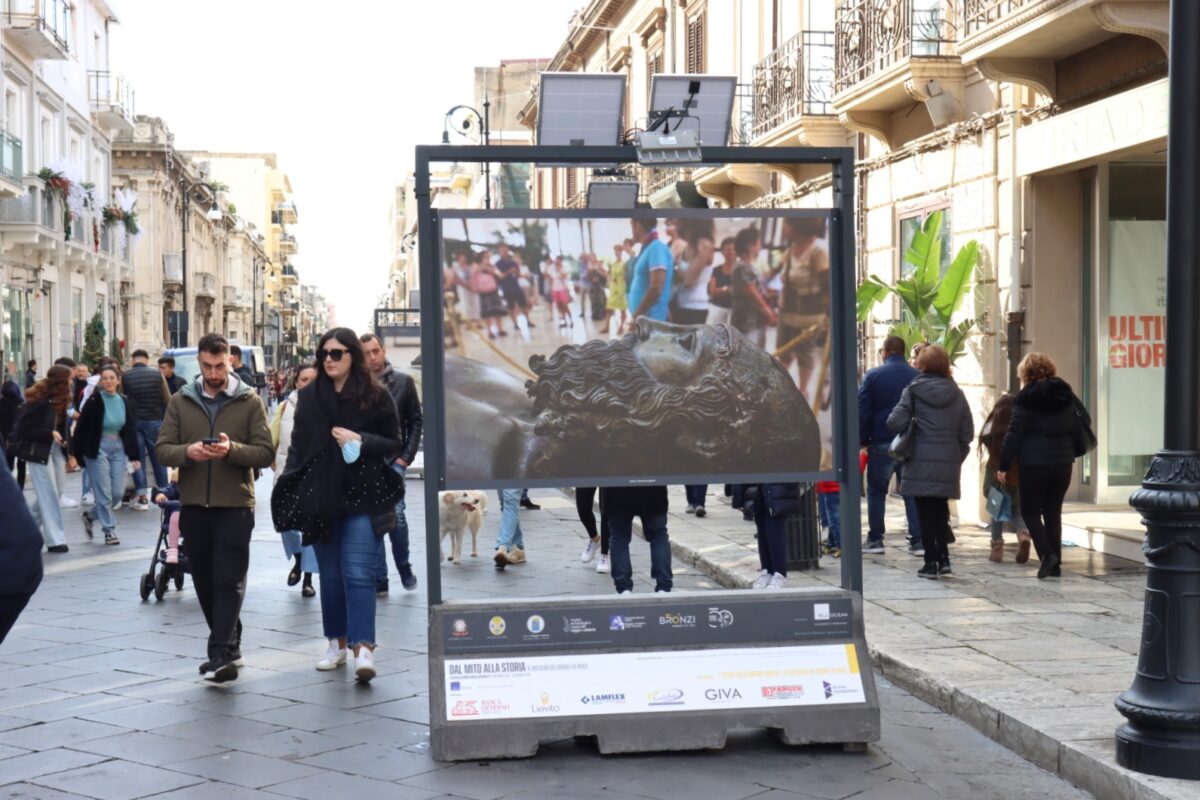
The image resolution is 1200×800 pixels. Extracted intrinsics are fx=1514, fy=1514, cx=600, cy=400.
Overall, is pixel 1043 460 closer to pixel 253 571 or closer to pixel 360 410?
pixel 360 410

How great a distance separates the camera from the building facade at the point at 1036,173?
12406 mm

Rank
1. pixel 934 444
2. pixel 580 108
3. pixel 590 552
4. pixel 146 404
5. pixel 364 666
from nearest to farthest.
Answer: pixel 364 666, pixel 580 108, pixel 934 444, pixel 590 552, pixel 146 404

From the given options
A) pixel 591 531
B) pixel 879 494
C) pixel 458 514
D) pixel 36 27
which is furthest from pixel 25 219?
pixel 879 494

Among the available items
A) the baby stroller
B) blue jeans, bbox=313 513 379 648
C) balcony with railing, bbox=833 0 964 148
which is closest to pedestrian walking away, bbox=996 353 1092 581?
balcony with railing, bbox=833 0 964 148

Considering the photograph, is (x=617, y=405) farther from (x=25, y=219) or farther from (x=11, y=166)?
(x=25, y=219)

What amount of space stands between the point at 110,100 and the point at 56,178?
9.91 meters

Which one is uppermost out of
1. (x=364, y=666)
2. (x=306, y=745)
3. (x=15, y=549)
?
(x=15, y=549)

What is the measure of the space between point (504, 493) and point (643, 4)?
21624 mm

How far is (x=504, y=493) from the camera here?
1200cm

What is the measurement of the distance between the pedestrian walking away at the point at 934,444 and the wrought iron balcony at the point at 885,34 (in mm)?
4693

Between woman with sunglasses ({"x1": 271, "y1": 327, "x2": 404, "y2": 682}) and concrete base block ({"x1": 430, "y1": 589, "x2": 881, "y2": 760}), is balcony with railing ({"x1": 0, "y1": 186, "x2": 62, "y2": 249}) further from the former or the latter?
concrete base block ({"x1": 430, "y1": 589, "x2": 881, "y2": 760})

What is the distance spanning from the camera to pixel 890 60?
15.9 m

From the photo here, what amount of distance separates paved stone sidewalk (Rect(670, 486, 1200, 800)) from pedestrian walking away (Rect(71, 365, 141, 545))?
19.0 ft

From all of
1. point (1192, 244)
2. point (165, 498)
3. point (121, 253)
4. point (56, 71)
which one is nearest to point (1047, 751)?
point (1192, 244)
